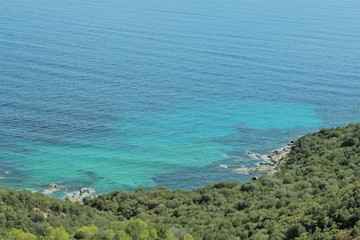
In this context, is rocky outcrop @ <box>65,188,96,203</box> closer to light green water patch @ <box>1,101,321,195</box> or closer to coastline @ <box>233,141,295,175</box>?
light green water patch @ <box>1,101,321,195</box>

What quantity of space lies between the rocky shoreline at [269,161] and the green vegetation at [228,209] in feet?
7.06

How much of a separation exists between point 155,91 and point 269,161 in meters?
29.8

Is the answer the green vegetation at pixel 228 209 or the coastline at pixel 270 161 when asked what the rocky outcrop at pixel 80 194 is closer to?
the green vegetation at pixel 228 209

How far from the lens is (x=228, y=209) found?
160 feet

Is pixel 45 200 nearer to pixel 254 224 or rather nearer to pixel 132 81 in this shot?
pixel 254 224

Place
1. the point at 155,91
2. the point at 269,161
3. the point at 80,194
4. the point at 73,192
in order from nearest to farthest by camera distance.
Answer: the point at 80,194 → the point at 73,192 → the point at 269,161 → the point at 155,91

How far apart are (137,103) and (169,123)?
8503mm

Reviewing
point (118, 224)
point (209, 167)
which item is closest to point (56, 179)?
point (209, 167)

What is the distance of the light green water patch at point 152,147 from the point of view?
6375 centimetres

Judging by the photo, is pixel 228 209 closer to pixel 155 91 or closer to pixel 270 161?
pixel 270 161

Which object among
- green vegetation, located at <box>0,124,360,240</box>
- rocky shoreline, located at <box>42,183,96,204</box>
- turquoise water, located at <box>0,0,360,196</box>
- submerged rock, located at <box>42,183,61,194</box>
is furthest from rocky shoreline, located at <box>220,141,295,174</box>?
submerged rock, located at <box>42,183,61,194</box>

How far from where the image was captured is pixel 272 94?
3824 inches

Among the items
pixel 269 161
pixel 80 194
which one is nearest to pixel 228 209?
pixel 80 194

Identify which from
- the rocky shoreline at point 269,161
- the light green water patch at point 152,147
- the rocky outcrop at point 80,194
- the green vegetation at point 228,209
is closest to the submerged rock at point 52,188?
the light green water patch at point 152,147
